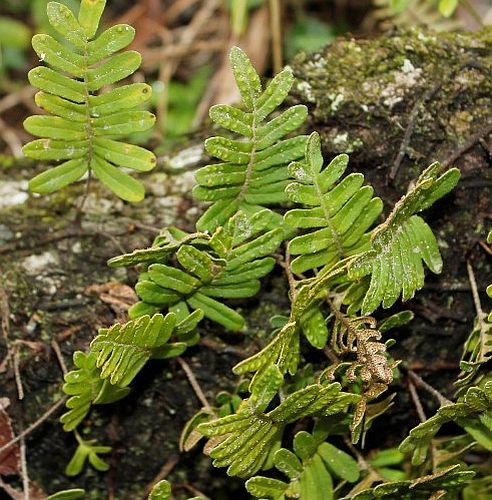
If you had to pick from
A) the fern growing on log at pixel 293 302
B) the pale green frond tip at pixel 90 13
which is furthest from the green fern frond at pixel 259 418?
the pale green frond tip at pixel 90 13

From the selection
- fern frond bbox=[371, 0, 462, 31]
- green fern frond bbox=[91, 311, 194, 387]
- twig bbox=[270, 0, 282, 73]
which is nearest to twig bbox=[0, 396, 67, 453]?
green fern frond bbox=[91, 311, 194, 387]

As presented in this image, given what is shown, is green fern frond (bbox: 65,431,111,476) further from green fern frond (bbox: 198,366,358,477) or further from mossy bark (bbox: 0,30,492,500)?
green fern frond (bbox: 198,366,358,477)

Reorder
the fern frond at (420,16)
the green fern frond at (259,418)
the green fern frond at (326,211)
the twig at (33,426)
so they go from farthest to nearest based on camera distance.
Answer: the fern frond at (420,16)
the twig at (33,426)
the green fern frond at (326,211)
the green fern frond at (259,418)

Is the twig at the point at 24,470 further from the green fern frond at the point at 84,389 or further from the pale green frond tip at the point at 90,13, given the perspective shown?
the pale green frond tip at the point at 90,13

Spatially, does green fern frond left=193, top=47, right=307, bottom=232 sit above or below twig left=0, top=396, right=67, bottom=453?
above

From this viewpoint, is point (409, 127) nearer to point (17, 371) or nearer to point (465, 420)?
point (465, 420)

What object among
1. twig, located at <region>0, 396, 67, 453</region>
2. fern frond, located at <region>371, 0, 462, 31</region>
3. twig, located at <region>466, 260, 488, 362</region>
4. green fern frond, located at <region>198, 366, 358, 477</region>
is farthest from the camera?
fern frond, located at <region>371, 0, 462, 31</region>
